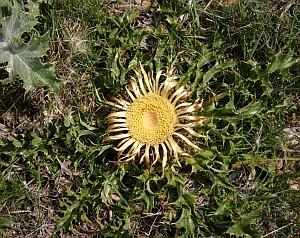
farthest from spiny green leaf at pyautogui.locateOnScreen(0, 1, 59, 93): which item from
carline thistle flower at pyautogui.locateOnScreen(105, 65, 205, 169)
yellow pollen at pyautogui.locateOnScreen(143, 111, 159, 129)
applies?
yellow pollen at pyautogui.locateOnScreen(143, 111, 159, 129)

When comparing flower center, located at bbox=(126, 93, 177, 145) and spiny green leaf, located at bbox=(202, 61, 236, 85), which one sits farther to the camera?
spiny green leaf, located at bbox=(202, 61, 236, 85)

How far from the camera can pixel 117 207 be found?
3.91 m

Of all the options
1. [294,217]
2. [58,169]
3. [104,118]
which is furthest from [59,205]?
[294,217]

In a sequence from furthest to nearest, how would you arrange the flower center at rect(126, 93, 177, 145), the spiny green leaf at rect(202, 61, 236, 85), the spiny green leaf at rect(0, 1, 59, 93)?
the spiny green leaf at rect(202, 61, 236, 85) → the flower center at rect(126, 93, 177, 145) → the spiny green leaf at rect(0, 1, 59, 93)

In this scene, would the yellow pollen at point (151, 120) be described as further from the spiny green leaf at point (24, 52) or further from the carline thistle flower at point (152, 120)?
the spiny green leaf at point (24, 52)

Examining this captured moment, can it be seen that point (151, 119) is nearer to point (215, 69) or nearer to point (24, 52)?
point (215, 69)

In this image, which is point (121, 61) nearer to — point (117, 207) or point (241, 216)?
point (117, 207)

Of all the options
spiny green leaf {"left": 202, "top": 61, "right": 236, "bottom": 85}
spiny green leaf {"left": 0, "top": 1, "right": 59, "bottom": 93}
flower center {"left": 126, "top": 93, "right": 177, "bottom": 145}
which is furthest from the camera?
spiny green leaf {"left": 202, "top": 61, "right": 236, "bottom": 85}

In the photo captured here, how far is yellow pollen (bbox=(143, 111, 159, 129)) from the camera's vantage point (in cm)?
374

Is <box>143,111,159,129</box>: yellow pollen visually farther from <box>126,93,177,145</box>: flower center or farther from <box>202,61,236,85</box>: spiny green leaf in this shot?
<box>202,61,236,85</box>: spiny green leaf

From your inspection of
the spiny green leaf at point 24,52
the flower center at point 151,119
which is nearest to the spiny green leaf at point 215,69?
the flower center at point 151,119

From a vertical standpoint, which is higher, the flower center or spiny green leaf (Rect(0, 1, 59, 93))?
spiny green leaf (Rect(0, 1, 59, 93))

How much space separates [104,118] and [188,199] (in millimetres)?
823

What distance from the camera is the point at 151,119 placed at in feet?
12.3
